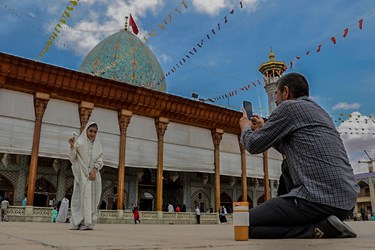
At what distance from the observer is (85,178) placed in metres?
5.17

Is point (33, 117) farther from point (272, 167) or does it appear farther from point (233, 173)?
point (272, 167)

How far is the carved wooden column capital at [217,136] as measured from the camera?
57.4 ft

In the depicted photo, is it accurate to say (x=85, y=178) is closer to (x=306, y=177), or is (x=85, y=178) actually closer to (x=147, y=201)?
(x=306, y=177)

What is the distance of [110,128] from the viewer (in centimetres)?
1447

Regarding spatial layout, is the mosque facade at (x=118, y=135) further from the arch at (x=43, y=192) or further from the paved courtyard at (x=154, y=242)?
the paved courtyard at (x=154, y=242)

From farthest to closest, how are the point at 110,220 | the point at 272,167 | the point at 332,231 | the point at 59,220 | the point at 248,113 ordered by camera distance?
1. the point at 272,167
2. the point at 110,220
3. the point at 59,220
4. the point at 248,113
5. the point at 332,231

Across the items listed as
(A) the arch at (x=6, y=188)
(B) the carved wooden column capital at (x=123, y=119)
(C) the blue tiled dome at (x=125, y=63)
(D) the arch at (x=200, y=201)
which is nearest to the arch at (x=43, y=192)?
(A) the arch at (x=6, y=188)

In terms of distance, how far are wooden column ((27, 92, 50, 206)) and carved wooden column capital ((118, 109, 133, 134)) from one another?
298 cm

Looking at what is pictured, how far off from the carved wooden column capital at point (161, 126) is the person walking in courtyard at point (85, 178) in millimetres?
10112

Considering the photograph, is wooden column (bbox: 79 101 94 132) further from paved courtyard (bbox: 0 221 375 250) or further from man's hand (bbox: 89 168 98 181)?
paved courtyard (bbox: 0 221 375 250)

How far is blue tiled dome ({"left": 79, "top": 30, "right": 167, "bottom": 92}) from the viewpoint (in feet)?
66.3

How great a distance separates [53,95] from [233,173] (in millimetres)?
9357

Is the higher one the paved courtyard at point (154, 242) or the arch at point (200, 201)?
the arch at point (200, 201)

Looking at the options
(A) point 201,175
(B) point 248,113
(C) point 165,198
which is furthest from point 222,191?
(B) point 248,113
